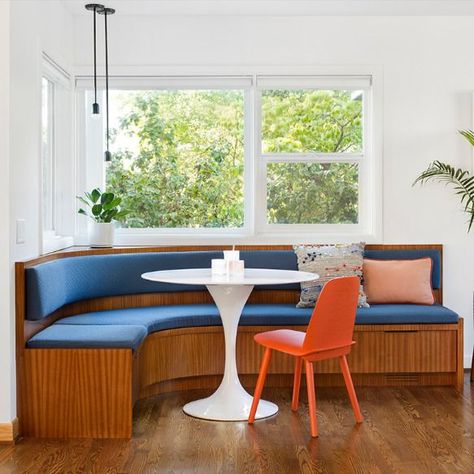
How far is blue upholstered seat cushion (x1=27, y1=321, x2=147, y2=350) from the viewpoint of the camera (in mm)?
4004

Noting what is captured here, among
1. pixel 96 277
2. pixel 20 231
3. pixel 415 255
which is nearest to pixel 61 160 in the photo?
pixel 96 277

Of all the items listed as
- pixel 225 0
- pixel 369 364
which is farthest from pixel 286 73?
pixel 369 364

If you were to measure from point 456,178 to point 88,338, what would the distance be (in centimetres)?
294

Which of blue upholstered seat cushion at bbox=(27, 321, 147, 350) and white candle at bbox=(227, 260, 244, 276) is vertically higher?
white candle at bbox=(227, 260, 244, 276)

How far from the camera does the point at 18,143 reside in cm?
413

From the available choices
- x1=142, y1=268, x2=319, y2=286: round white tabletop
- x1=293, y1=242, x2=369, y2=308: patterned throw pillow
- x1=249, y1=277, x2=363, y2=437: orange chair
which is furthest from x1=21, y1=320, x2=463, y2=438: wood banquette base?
x1=249, y1=277, x2=363, y2=437: orange chair

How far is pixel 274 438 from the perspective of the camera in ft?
12.9

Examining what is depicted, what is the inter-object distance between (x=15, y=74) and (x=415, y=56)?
2919 mm

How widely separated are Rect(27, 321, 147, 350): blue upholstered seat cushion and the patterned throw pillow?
137cm

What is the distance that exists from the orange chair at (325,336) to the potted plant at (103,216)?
1645 millimetres

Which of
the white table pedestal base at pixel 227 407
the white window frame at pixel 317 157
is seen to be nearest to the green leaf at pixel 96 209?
the white window frame at pixel 317 157

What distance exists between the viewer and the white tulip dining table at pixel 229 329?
4238mm

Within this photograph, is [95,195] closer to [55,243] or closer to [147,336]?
[55,243]

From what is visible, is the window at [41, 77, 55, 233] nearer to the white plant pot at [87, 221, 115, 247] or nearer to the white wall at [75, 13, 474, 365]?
the white plant pot at [87, 221, 115, 247]
